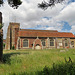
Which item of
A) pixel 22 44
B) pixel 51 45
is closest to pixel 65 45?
pixel 51 45

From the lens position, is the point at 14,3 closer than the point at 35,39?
Yes

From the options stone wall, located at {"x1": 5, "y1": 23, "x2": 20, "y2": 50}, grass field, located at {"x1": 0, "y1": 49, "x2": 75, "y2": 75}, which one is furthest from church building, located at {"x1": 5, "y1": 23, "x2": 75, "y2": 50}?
grass field, located at {"x1": 0, "y1": 49, "x2": 75, "y2": 75}

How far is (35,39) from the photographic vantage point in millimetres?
29375

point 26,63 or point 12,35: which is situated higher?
point 12,35

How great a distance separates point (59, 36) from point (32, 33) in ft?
34.4

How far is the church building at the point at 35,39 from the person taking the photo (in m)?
28.8

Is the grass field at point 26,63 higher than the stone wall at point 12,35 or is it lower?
lower

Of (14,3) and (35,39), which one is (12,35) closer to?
(35,39)

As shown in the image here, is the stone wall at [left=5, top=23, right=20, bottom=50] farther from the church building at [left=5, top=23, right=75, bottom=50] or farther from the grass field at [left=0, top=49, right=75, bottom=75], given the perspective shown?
the grass field at [left=0, top=49, right=75, bottom=75]

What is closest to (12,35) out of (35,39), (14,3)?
(35,39)

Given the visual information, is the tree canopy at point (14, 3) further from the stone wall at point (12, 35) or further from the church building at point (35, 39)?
the stone wall at point (12, 35)

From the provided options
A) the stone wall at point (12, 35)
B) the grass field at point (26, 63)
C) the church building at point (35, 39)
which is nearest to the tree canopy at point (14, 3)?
the grass field at point (26, 63)

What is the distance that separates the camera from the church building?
28772mm

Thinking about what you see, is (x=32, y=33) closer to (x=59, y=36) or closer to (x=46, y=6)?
(x=59, y=36)
